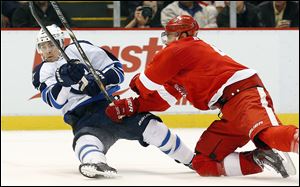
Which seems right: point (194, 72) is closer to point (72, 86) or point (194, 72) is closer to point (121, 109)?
point (121, 109)

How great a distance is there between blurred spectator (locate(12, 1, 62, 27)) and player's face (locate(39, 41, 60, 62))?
265cm

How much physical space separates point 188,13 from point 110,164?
9.17 feet

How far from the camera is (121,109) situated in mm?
4180

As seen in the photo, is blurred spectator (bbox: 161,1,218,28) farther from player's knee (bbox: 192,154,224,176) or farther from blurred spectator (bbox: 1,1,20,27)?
player's knee (bbox: 192,154,224,176)

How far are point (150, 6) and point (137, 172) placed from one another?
330cm

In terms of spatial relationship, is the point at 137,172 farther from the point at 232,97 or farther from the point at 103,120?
the point at 232,97

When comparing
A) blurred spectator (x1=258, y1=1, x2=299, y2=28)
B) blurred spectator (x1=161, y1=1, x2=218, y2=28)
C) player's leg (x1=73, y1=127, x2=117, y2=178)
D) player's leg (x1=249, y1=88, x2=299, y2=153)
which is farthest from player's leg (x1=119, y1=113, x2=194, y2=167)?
blurred spectator (x1=258, y1=1, x2=299, y2=28)

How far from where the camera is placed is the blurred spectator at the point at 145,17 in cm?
714

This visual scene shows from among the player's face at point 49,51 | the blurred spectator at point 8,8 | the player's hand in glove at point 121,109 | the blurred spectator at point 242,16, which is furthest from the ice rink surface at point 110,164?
the blurred spectator at point 8,8

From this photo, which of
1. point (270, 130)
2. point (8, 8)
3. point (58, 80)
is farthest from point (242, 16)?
point (270, 130)

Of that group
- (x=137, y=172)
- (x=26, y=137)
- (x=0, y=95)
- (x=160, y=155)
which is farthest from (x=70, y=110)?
(x=0, y=95)

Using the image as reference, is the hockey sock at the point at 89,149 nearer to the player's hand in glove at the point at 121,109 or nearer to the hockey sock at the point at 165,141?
the player's hand in glove at the point at 121,109

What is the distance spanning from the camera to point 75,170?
173 inches

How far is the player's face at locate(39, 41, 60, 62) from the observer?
4520 millimetres
